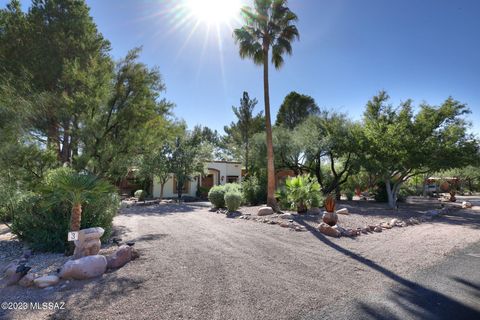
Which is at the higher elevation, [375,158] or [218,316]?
[375,158]

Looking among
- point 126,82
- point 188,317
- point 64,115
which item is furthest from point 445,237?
point 64,115

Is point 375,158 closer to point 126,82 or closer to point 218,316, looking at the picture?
point 126,82

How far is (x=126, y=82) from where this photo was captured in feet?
33.7

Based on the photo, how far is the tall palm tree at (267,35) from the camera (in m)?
12.4

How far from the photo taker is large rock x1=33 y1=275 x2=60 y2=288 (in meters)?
4.04

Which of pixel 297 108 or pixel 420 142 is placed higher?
pixel 297 108

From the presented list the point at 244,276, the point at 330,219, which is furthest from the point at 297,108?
the point at 244,276

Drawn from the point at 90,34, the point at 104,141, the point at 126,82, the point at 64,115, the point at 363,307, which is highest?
the point at 90,34

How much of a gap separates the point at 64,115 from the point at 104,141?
156 cm

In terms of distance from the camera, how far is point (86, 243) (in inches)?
202

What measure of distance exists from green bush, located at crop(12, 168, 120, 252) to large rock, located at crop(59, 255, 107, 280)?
5.42 feet

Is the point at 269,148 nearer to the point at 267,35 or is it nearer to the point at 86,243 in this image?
the point at 267,35

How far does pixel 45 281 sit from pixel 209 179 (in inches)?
995

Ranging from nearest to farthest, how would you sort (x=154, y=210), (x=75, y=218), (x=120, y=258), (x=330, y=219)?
1. (x=120, y=258)
2. (x=75, y=218)
3. (x=330, y=219)
4. (x=154, y=210)
